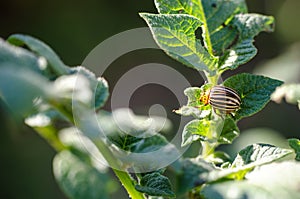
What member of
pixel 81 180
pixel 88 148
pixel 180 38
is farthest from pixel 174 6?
pixel 81 180

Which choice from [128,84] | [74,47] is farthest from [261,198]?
[74,47]

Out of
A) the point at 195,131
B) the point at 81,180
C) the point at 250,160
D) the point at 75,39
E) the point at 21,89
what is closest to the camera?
the point at 21,89

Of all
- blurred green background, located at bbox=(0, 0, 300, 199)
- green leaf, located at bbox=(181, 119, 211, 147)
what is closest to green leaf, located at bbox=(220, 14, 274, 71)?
green leaf, located at bbox=(181, 119, 211, 147)

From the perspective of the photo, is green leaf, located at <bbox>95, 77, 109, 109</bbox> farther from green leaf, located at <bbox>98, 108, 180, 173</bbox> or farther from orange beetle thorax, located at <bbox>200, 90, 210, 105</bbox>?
orange beetle thorax, located at <bbox>200, 90, 210, 105</bbox>

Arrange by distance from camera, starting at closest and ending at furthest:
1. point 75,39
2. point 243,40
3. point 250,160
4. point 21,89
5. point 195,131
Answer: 1. point 21,89
2. point 250,160
3. point 195,131
4. point 243,40
5. point 75,39

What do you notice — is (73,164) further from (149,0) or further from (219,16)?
(149,0)

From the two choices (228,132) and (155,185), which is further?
(228,132)

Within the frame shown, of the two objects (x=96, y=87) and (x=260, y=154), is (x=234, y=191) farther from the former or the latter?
(x=96, y=87)
